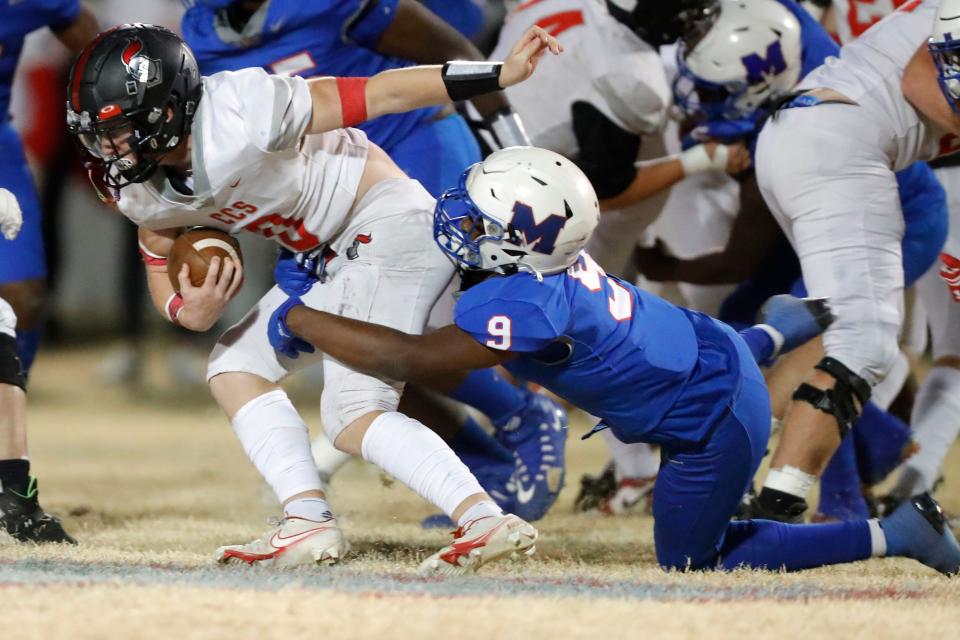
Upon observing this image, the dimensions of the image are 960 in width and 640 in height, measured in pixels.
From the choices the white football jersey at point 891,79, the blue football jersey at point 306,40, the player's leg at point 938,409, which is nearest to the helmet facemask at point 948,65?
the white football jersey at point 891,79

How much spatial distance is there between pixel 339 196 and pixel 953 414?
227cm

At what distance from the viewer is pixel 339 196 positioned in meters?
3.33

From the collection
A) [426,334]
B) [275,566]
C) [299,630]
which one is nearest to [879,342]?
[426,334]

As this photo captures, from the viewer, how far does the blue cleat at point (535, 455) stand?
4281mm

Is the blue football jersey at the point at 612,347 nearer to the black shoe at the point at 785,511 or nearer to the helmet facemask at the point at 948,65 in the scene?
the black shoe at the point at 785,511

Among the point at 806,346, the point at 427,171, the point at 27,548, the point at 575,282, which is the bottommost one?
the point at 27,548

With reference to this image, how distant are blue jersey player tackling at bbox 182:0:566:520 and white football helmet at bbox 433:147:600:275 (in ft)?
3.48

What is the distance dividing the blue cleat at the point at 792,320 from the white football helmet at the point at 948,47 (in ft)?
2.17

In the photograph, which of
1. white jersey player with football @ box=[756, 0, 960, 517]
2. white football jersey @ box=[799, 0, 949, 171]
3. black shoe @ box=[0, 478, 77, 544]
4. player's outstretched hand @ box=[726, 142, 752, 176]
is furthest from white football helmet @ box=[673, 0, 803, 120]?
black shoe @ box=[0, 478, 77, 544]

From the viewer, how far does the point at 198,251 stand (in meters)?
3.23

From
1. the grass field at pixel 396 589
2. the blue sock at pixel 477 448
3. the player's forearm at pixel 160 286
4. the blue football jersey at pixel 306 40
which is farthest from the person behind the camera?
the blue sock at pixel 477 448

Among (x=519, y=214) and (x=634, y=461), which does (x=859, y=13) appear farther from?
(x=519, y=214)

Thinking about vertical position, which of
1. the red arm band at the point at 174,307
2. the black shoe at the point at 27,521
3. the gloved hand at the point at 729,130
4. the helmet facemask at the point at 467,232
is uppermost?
the gloved hand at the point at 729,130

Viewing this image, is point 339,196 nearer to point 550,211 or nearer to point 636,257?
point 550,211
